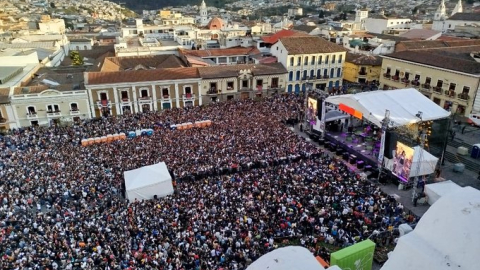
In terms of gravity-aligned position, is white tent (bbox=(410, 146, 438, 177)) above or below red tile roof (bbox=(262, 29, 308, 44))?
below

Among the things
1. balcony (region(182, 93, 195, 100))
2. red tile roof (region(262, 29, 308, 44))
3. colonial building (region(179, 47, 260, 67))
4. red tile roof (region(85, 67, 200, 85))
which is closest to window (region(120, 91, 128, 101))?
red tile roof (region(85, 67, 200, 85))

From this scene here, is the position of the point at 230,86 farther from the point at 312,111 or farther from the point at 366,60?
the point at 366,60

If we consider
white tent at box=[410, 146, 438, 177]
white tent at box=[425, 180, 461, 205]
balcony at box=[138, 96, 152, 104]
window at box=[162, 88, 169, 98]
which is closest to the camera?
white tent at box=[425, 180, 461, 205]

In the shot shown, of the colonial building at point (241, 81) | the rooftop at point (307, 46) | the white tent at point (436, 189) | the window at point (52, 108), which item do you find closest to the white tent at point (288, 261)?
the white tent at point (436, 189)

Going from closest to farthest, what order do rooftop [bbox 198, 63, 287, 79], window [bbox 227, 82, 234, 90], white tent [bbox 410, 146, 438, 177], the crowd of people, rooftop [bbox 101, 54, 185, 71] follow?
the crowd of people
white tent [bbox 410, 146, 438, 177]
rooftop [bbox 198, 63, 287, 79]
window [bbox 227, 82, 234, 90]
rooftop [bbox 101, 54, 185, 71]

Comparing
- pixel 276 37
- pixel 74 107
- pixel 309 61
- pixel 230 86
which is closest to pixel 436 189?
pixel 230 86

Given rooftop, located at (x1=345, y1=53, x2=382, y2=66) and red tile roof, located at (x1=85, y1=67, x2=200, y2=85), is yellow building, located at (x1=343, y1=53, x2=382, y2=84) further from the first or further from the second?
red tile roof, located at (x1=85, y1=67, x2=200, y2=85)

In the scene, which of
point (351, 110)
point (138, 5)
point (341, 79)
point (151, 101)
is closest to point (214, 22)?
point (341, 79)

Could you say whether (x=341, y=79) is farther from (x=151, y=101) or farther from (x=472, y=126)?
(x=151, y=101)
